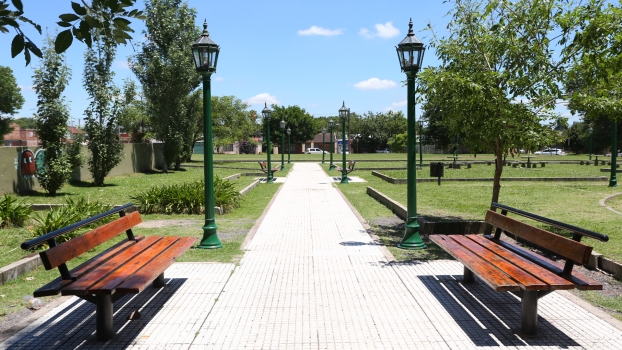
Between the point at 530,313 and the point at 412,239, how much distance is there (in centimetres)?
388

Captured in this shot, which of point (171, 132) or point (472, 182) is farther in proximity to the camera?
point (171, 132)

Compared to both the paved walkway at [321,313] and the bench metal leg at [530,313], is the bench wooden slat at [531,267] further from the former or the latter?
the paved walkway at [321,313]

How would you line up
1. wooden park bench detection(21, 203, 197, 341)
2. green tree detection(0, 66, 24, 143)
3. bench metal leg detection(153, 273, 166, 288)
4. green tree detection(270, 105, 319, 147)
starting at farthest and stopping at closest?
green tree detection(270, 105, 319, 147) → green tree detection(0, 66, 24, 143) → bench metal leg detection(153, 273, 166, 288) → wooden park bench detection(21, 203, 197, 341)

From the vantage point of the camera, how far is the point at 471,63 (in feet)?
29.1

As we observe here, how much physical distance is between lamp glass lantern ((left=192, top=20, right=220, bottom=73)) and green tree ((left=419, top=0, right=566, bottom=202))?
351 cm

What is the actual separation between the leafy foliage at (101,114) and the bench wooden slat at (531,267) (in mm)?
16398

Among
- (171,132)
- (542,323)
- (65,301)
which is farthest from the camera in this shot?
(171,132)

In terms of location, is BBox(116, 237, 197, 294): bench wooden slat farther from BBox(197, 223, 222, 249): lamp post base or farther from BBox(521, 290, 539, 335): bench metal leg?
BBox(521, 290, 539, 335): bench metal leg

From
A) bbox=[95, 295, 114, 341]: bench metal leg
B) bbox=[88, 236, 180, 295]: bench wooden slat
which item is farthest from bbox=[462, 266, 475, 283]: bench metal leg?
bbox=[95, 295, 114, 341]: bench metal leg

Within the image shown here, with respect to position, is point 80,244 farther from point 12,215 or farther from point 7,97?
point 7,97

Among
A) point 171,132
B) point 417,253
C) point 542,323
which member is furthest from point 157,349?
point 171,132

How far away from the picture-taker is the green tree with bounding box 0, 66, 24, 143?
190 feet

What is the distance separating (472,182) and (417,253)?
1506cm

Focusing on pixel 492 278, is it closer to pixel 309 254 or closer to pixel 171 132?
pixel 309 254
